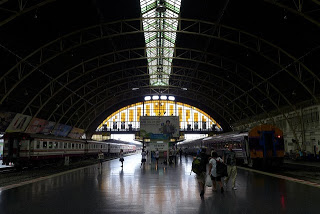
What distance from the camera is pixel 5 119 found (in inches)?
1409

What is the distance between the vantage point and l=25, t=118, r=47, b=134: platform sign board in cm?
4072

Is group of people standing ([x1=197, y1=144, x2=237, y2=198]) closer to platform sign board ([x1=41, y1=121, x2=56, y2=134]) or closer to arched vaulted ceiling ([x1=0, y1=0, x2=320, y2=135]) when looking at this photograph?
arched vaulted ceiling ([x1=0, y1=0, x2=320, y2=135])

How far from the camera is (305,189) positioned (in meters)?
11.2

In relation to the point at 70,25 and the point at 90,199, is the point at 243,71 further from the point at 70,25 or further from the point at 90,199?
the point at 90,199

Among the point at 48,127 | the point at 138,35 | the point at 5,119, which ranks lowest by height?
the point at 48,127

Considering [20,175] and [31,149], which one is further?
[31,149]

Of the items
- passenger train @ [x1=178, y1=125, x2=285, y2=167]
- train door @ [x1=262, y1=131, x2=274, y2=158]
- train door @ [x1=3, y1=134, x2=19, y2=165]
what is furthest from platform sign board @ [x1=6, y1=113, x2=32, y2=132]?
train door @ [x1=262, y1=131, x2=274, y2=158]

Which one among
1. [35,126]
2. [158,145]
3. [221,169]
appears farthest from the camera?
[35,126]

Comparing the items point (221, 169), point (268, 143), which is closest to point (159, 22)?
point (268, 143)

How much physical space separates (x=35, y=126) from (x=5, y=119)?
21.6ft

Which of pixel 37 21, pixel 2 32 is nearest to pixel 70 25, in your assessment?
pixel 37 21

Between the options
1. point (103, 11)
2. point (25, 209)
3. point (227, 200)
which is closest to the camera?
point (25, 209)

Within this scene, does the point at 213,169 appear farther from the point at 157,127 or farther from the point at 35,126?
the point at 35,126

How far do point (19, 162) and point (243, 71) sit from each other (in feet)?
108
